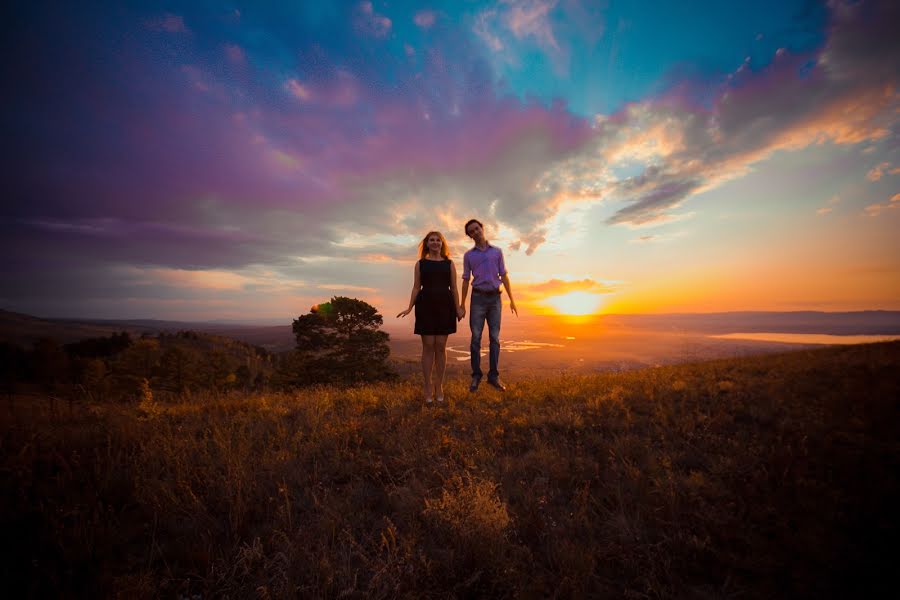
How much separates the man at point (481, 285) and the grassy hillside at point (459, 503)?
2.12 meters

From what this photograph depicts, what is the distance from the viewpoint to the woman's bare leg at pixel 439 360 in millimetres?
5566

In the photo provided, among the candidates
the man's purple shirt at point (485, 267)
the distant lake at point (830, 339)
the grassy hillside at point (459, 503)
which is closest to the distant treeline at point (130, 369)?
the man's purple shirt at point (485, 267)

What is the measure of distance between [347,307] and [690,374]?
21925 millimetres

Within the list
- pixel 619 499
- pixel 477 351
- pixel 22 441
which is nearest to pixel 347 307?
pixel 477 351

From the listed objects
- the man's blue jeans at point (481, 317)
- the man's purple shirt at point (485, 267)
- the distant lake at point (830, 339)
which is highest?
the man's purple shirt at point (485, 267)

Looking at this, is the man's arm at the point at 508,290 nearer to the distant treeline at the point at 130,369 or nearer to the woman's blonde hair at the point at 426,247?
the woman's blonde hair at the point at 426,247

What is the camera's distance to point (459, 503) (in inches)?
96.5

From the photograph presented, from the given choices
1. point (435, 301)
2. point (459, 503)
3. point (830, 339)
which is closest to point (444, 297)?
point (435, 301)

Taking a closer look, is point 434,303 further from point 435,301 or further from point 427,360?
point 427,360

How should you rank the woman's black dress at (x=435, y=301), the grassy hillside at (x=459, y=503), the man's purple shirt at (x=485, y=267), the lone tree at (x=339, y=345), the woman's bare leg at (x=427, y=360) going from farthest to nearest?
the lone tree at (x=339, y=345) → the man's purple shirt at (x=485, y=267) → the woman's bare leg at (x=427, y=360) → the woman's black dress at (x=435, y=301) → the grassy hillside at (x=459, y=503)

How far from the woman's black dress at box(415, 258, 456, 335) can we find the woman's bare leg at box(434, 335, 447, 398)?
7.5 inches

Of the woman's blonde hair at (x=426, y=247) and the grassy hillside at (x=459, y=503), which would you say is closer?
the grassy hillside at (x=459, y=503)

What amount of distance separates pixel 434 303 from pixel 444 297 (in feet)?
0.69

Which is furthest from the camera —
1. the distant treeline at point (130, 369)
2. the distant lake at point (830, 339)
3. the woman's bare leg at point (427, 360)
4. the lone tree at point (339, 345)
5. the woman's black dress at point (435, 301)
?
the distant treeline at point (130, 369)
